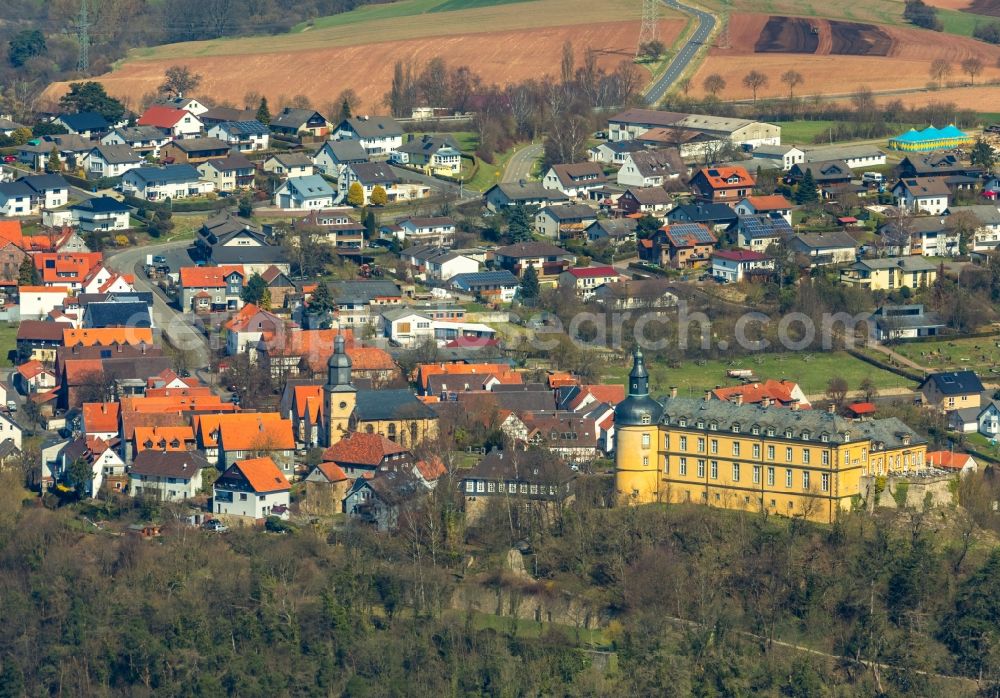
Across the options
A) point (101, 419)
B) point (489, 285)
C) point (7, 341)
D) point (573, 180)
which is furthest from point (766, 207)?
point (101, 419)

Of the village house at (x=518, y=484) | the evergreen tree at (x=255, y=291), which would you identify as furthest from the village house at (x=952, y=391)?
the evergreen tree at (x=255, y=291)

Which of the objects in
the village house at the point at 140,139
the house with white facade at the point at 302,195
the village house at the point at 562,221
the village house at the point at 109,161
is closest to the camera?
the village house at the point at 562,221

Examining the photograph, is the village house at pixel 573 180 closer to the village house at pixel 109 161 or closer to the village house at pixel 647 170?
the village house at pixel 647 170

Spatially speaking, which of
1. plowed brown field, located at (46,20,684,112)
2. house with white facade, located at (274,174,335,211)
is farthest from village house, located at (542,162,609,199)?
plowed brown field, located at (46,20,684,112)

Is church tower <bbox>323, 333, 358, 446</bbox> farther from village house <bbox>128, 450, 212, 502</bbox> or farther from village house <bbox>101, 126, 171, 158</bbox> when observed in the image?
village house <bbox>101, 126, 171, 158</bbox>

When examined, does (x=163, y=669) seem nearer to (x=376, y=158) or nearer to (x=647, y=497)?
(x=647, y=497)

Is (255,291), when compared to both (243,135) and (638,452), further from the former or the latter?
(638,452)
